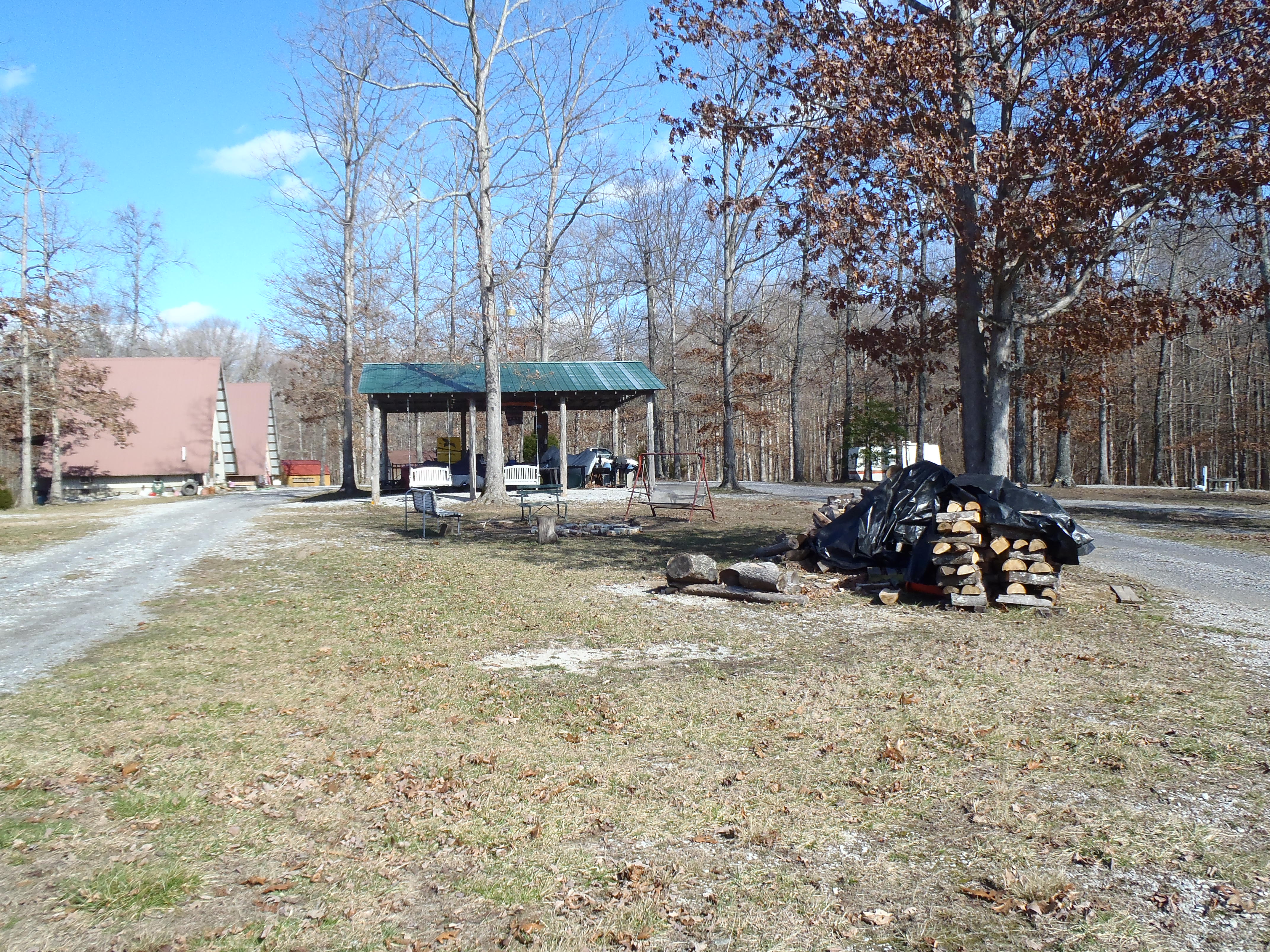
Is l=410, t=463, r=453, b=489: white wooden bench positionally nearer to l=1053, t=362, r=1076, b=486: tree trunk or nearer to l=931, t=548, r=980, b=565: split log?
l=931, t=548, r=980, b=565: split log

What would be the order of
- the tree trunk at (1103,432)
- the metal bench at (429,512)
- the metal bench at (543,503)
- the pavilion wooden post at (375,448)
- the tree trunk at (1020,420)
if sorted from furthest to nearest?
the tree trunk at (1103,432) < the tree trunk at (1020,420) < the pavilion wooden post at (375,448) < the metal bench at (543,503) < the metal bench at (429,512)

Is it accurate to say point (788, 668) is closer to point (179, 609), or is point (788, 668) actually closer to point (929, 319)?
point (179, 609)

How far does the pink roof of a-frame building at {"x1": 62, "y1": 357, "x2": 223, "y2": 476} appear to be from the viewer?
3366 cm

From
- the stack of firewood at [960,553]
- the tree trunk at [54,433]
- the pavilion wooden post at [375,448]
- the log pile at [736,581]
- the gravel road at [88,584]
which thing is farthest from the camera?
the tree trunk at [54,433]

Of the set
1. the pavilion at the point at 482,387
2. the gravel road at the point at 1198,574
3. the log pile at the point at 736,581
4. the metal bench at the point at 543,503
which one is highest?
the pavilion at the point at 482,387

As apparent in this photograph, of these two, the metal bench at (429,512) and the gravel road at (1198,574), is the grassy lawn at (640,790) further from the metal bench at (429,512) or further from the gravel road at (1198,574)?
the metal bench at (429,512)

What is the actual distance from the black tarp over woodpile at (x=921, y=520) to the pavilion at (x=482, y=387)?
545 inches

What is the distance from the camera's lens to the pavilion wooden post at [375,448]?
72.2 feet

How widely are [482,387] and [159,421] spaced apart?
780 inches

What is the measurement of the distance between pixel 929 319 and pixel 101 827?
1115cm

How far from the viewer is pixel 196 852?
3258 mm

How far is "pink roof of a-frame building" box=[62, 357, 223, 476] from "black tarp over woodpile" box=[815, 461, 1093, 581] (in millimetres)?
32149

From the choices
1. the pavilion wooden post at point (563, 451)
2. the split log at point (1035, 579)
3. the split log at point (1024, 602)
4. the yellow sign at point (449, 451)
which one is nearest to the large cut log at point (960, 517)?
the split log at point (1035, 579)

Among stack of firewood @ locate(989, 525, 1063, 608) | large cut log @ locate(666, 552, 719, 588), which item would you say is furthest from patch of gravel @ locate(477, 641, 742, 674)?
stack of firewood @ locate(989, 525, 1063, 608)
